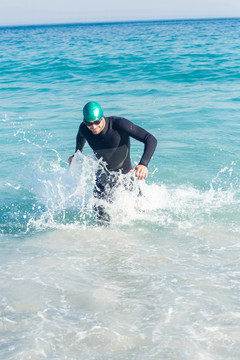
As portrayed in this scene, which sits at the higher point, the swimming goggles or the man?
the swimming goggles

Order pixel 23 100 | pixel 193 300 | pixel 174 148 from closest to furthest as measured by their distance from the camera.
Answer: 1. pixel 193 300
2. pixel 174 148
3. pixel 23 100

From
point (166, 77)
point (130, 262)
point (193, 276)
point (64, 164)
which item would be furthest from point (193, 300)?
point (166, 77)

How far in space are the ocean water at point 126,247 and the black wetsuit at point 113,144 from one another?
194mm

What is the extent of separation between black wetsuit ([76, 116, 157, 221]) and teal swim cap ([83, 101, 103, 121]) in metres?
0.37

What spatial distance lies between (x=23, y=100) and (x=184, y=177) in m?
9.16

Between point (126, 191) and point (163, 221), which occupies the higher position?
point (126, 191)

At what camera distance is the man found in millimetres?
5141

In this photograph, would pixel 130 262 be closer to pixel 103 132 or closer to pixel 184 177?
pixel 103 132

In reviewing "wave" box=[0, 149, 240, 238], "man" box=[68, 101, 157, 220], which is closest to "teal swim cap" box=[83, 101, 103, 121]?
"man" box=[68, 101, 157, 220]

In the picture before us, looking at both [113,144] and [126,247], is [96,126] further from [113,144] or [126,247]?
[126,247]

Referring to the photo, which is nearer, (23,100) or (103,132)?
(103,132)

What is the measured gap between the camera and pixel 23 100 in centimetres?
1556

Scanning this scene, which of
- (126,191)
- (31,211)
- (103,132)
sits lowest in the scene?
(31,211)

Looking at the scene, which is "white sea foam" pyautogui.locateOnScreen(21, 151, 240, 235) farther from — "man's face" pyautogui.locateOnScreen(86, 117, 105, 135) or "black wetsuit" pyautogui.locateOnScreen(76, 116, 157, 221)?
"man's face" pyautogui.locateOnScreen(86, 117, 105, 135)
